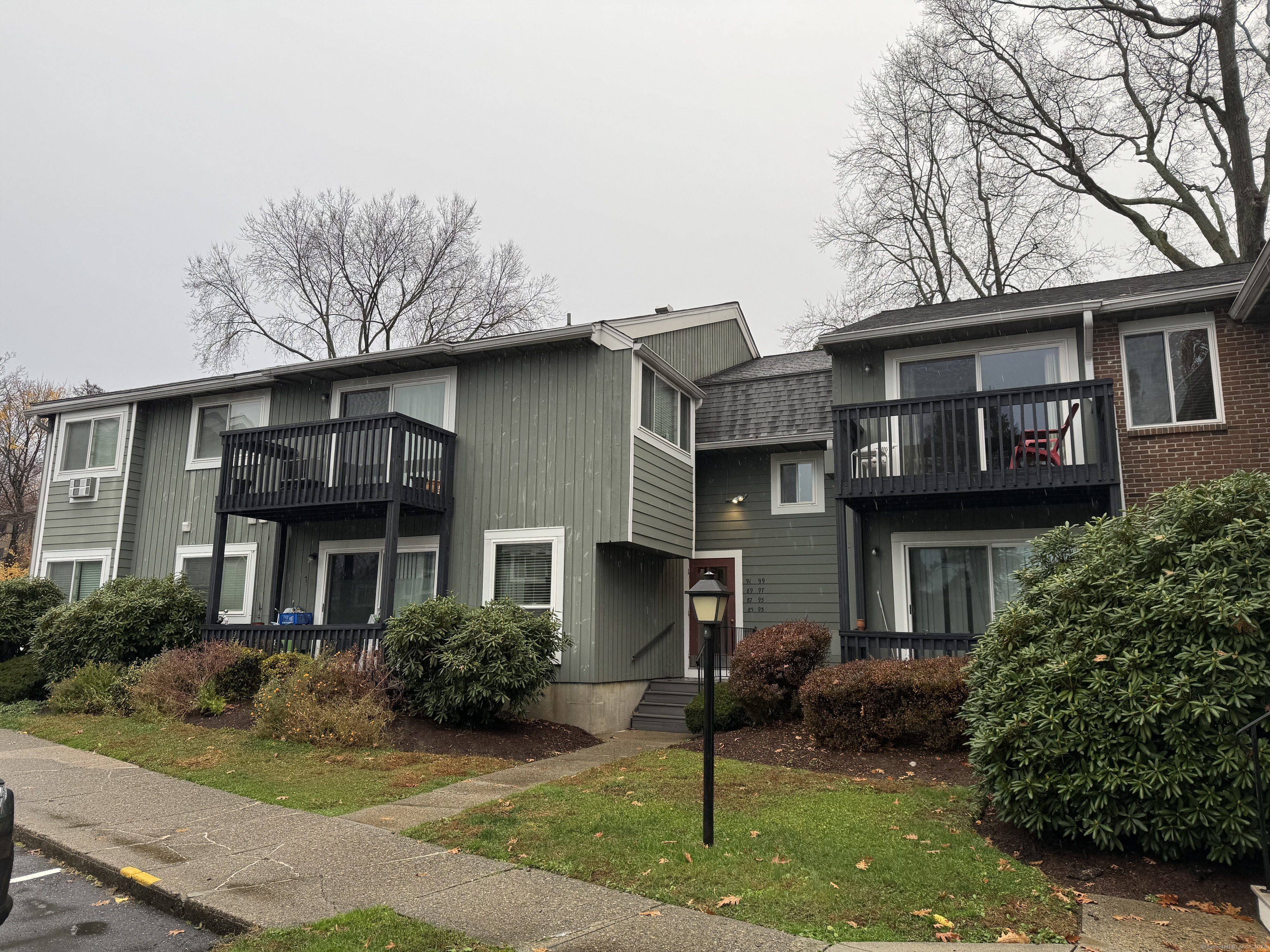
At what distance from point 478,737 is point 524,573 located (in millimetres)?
2958

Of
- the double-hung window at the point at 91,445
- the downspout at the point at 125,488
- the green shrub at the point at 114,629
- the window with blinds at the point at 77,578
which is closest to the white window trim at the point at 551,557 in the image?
the green shrub at the point at 114,629

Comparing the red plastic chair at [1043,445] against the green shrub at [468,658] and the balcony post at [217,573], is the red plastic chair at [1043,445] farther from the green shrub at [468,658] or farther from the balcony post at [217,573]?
the balcony post at [217,573]

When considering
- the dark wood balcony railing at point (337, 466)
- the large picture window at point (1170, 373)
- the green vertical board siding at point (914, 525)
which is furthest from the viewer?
the dark wood balcony railing at point (337, 466)

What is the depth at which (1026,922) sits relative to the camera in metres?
4.50

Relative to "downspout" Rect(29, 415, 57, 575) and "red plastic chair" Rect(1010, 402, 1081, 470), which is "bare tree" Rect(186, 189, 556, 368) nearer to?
"downspout" Rect(29, 415, 57, 575)

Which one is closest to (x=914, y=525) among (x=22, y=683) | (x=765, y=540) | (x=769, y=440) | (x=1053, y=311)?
(x=765, y=540)

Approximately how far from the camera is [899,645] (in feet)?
36.1

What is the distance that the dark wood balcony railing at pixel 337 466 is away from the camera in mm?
12781

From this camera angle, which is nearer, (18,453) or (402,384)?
(402,384)

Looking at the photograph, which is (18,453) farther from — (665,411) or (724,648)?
(724,648)

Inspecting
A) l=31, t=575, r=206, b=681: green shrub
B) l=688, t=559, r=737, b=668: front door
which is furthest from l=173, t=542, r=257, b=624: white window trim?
l=688, t=559, r=737, b=668: front door

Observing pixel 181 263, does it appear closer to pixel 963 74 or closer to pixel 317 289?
pixel 317 289

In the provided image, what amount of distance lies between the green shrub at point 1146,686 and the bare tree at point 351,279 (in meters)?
23.5

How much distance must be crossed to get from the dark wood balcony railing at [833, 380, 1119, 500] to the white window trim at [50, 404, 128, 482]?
550 inches
